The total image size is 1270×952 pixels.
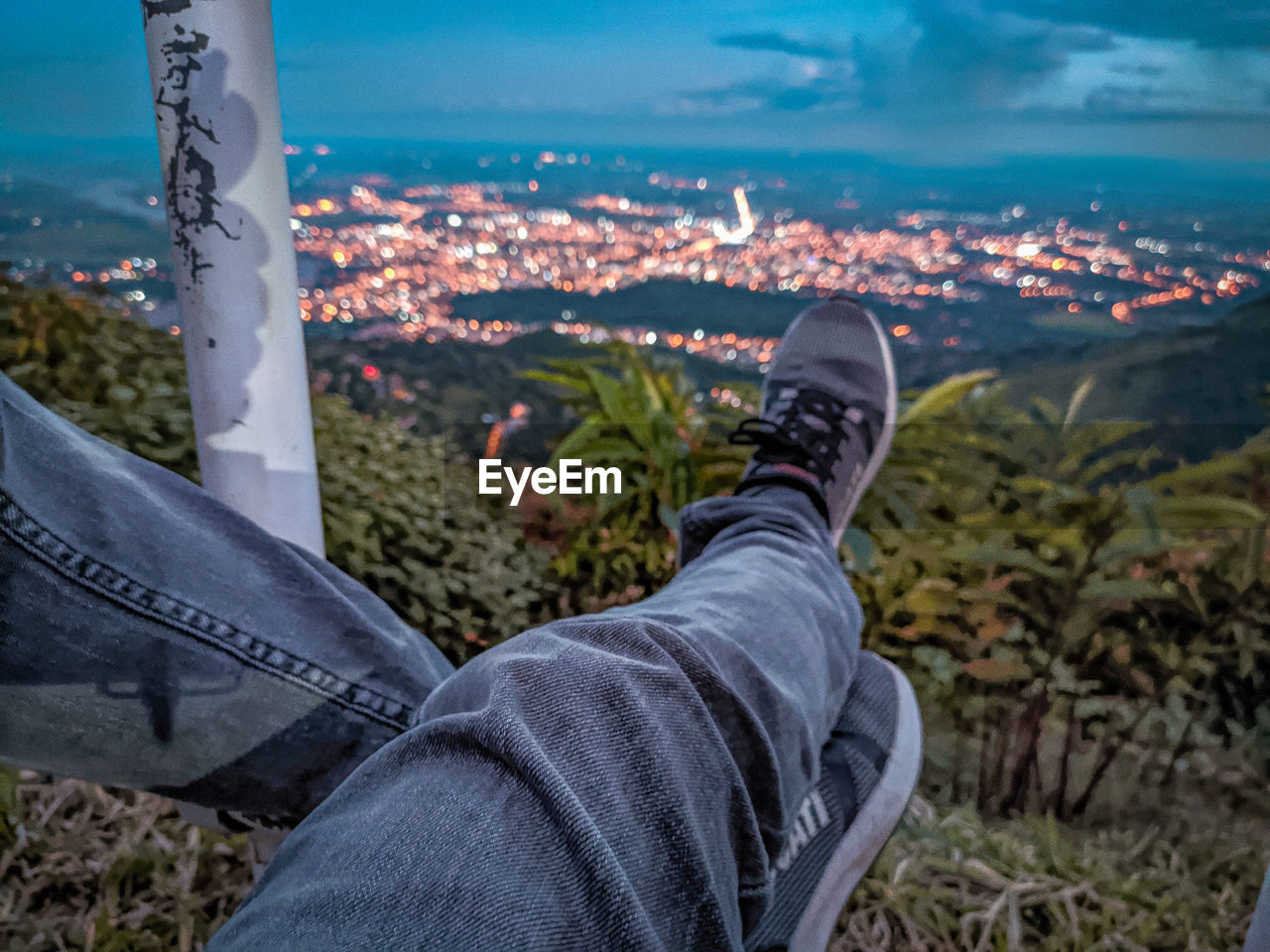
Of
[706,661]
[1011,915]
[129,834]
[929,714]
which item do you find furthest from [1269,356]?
[129,834]

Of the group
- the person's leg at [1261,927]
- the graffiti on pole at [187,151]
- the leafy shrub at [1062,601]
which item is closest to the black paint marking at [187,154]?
the graffiti on pole at [187,151]

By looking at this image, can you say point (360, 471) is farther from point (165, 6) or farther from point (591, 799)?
point (591, 799)

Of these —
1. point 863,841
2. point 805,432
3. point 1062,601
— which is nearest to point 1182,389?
point 1062,601

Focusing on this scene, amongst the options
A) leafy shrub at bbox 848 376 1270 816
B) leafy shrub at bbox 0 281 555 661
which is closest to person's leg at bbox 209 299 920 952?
leafy shrub at bbox 848 376 1270 816

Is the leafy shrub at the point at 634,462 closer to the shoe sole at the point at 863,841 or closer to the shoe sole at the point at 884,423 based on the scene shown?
the shoe sole at the point at 884,423

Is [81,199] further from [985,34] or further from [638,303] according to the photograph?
[985,34]

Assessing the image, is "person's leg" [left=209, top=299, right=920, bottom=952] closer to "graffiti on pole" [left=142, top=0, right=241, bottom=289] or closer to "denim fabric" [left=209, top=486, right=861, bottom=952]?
"denim fabric" [left=209, top=486, right=861, bottom=952]
